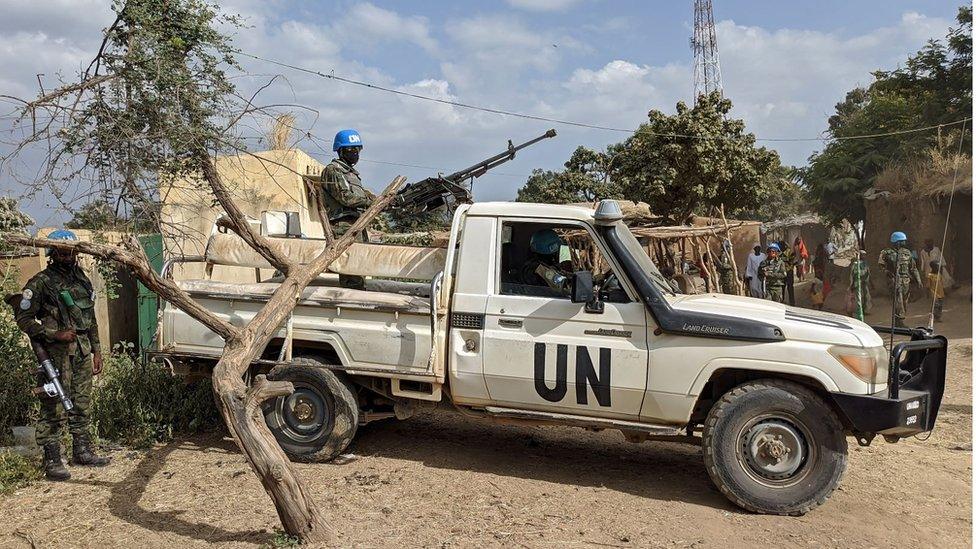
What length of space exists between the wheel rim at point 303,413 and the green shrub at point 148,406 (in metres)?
1.17

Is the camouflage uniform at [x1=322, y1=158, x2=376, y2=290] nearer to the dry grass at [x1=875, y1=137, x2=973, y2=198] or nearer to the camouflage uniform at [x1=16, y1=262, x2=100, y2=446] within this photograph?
the camouflage uniform at [x1=16, y1=262, x2=100, y2=446]

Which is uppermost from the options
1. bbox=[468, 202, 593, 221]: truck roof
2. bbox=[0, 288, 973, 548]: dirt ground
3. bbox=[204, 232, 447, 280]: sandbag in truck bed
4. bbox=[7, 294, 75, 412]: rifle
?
bbox=[468, 202, 593, 221]: truck roof

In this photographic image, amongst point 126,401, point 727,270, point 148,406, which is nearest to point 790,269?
point 727,270

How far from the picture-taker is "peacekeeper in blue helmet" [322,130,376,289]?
6855 mm

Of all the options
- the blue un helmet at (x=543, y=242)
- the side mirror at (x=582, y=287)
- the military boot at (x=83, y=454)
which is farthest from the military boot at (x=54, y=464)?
the side mirror at (x=582, y=287)

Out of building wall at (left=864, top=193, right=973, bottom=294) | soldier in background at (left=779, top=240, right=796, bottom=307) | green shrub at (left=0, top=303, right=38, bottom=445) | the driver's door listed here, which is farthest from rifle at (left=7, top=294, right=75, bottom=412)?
building wall at (left=864, top=193, right=973, bottom=294)

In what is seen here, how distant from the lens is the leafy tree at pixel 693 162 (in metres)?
20.2

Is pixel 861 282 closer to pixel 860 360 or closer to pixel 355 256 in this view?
pixel 860 360

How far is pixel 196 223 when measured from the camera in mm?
14008

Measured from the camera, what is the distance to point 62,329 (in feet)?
19.6

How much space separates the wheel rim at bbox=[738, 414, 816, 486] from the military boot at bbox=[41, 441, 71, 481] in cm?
482

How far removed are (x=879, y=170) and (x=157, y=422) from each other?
19484mm

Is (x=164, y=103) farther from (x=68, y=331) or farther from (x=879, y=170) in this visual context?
(x=879, y=170)

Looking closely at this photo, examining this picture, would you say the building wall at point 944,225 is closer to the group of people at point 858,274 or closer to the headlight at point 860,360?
the group of people at point 858,274
